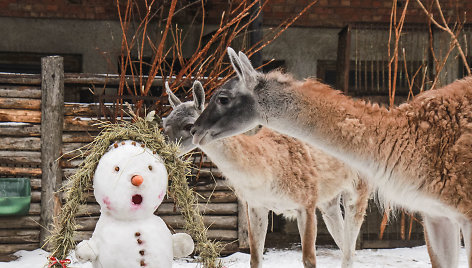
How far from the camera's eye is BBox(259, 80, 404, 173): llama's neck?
3.38 m

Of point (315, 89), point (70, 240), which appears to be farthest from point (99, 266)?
point (315, 89)

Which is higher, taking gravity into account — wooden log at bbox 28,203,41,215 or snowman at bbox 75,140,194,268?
snowman at bbox 75,140,194,268

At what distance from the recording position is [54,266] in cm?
309

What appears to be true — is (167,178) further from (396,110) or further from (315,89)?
(396,110)

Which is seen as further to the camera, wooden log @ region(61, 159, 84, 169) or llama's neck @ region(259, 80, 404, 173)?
wooden log @ region(61, 159, 84, 169)

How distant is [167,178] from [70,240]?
0.62 meters

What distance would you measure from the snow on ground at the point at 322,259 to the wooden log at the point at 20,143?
117 centimetres

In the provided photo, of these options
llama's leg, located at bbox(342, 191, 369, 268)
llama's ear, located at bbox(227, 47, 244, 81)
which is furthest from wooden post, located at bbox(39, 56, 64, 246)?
llama's ear, located at bbox(227, 47, 244, 81)

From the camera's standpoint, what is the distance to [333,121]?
→ 3.40 m

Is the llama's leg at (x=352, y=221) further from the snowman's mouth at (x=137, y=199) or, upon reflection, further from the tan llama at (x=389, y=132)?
the snowman's mouth at (x=137, y=199)

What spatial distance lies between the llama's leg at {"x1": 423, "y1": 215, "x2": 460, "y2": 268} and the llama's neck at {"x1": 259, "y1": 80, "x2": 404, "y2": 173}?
720mm

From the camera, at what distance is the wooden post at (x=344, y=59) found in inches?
298

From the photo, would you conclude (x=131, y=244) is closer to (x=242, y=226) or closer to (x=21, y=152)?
(x=242, y=226)

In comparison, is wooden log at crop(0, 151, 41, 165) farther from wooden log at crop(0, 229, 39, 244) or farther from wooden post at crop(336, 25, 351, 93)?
wooden post at crop(336, 25, 351, 93)
